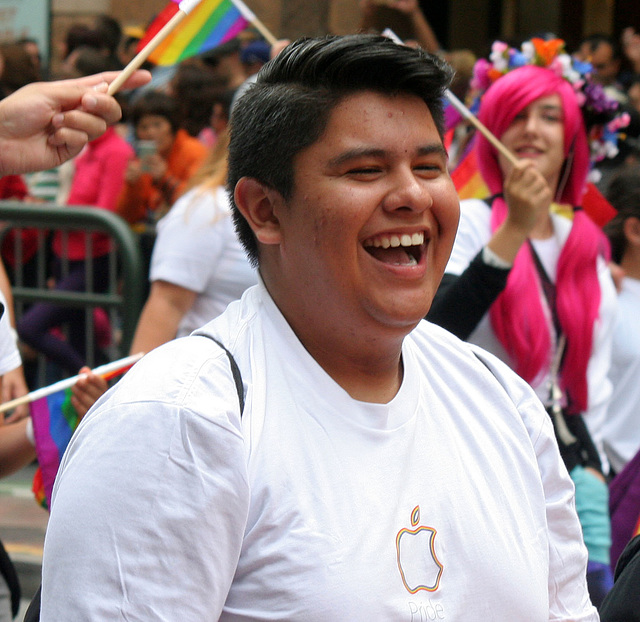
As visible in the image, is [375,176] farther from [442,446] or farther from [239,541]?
[239,541]

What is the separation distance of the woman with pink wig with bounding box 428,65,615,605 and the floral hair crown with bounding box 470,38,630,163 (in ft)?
0.26

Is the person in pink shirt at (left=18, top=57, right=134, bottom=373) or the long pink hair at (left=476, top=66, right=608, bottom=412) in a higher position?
the long pink hair at (left=476, top=66, right=608, bottom=412)

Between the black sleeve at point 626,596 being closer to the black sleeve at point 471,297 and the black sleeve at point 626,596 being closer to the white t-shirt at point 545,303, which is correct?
the black sleeve at point 471,297

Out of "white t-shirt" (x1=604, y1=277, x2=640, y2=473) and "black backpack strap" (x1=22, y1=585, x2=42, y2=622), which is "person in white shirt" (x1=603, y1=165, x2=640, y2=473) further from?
"black backpack strap" (x1=22, y1=585, x2=42, y2=622)

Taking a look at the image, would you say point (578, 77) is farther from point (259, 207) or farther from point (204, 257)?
point (259, 207)

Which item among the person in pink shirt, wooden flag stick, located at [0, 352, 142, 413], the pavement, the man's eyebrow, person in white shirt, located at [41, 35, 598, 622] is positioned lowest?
the pavement

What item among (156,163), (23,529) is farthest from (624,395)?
(156,163)

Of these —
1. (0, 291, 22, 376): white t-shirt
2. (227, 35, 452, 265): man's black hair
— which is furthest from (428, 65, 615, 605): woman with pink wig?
(227, 35, 452, 265): man's black hair

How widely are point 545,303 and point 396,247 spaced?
157 centimetres

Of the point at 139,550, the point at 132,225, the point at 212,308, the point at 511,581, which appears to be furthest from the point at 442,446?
the point at 132,225

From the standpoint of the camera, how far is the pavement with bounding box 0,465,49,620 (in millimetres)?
4680

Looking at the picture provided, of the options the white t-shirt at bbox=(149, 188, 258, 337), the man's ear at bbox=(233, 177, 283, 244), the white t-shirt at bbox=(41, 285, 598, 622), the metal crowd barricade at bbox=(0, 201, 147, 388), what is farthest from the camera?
the metal crowd barricade at bbox=(0, 201, 147, 388)

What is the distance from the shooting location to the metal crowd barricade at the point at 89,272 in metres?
5.16

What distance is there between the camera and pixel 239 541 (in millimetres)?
1589
